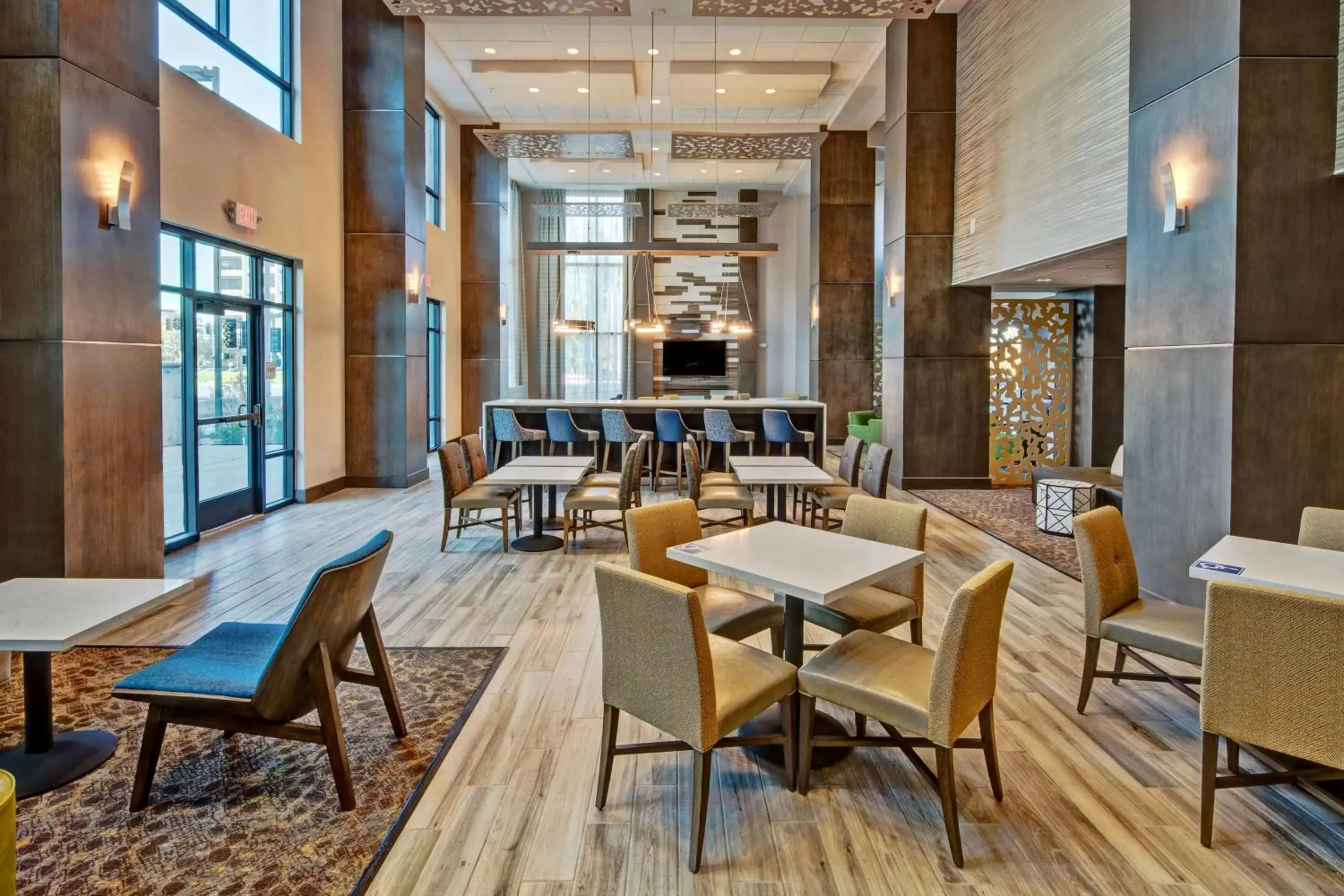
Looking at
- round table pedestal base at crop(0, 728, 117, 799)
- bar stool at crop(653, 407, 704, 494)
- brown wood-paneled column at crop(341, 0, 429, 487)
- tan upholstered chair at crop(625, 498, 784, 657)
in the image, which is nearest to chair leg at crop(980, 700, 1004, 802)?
tan upholstered chair at crop(625, 498, 784, 657)

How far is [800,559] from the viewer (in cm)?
291

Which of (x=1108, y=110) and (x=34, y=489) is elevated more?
(x=1108, y=110)

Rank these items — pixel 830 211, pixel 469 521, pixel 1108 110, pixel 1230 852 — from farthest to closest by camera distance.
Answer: pixel 830 211 → pixel 469 521 → pixel 1108 110 → pixel 1230 852

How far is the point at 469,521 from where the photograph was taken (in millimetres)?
6895

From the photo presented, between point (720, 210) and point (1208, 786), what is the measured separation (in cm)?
1048

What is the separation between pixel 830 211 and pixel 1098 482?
279 inches

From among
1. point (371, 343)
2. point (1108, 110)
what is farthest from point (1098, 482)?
point (371, 343)

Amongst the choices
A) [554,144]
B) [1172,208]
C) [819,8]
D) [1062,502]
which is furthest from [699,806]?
[554,144]

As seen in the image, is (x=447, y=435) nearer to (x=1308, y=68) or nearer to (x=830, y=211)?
(x=830, y=211)

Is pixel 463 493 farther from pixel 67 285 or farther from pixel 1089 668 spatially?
pixel 1089 668

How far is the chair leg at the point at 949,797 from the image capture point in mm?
2275

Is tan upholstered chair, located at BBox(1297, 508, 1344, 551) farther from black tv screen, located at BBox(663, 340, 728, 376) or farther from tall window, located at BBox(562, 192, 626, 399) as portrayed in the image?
tall window, located at BBox(562, 192, 626, 399)

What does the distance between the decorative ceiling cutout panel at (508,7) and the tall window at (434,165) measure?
558 centimetres

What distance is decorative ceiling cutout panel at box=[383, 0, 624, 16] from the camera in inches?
239
